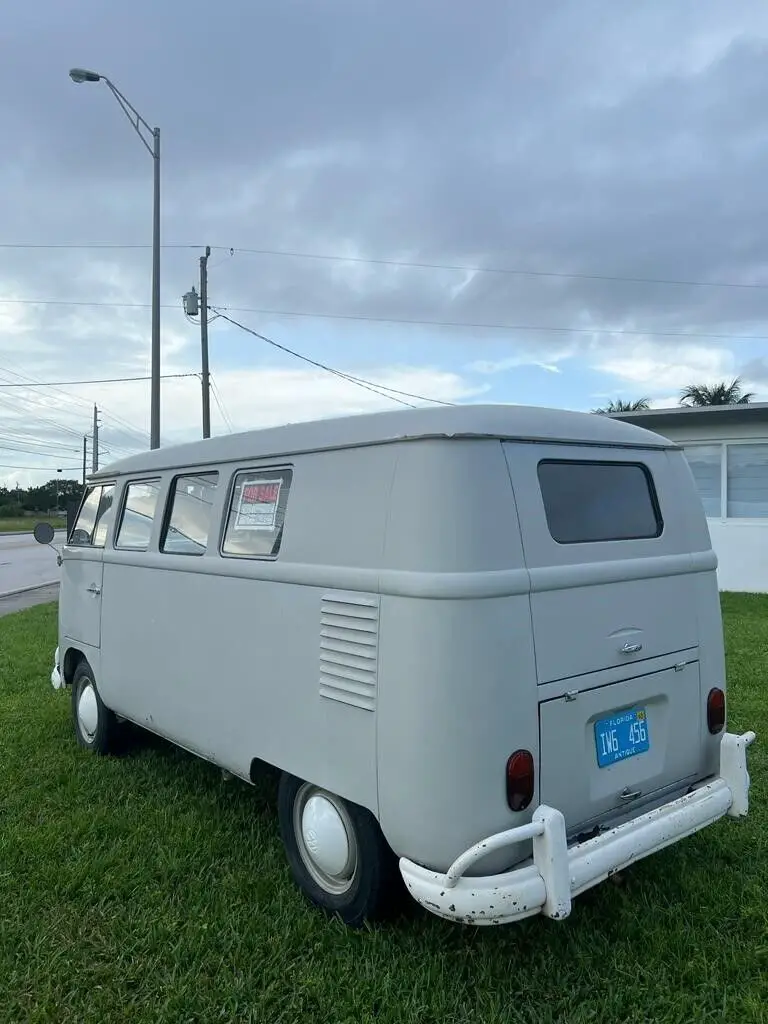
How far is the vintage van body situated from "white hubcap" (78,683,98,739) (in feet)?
5.30

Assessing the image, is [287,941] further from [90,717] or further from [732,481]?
[732,481]

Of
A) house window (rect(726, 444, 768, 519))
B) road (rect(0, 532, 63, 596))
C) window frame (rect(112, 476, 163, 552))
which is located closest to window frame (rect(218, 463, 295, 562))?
window frame (rect(112, 476, 163, 552))

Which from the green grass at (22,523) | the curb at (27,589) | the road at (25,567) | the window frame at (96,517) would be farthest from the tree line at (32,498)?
the window frame at (96,517)

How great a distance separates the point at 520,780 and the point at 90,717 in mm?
3730

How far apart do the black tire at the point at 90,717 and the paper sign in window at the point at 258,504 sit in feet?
7.16

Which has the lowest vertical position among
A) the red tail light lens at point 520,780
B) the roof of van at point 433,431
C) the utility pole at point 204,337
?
the red tail light lens at point 520,780

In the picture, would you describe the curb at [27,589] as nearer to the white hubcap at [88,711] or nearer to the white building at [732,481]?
the white hubcap at [88,711]

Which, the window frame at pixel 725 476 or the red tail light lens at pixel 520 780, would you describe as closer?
the red tail light lens at pixel 520 780

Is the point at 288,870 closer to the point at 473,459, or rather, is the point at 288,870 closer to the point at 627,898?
the point at 627,898

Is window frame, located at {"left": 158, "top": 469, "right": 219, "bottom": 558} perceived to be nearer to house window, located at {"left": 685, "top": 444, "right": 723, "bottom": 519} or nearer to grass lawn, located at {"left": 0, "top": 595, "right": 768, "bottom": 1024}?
grass lawn, located at {"left": 0, "top": 595, "right": 768, "bottom": 1024}

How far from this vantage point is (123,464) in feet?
16.2

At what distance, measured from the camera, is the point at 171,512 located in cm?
428

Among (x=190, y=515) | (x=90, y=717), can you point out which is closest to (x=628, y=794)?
(x=190, y=515)

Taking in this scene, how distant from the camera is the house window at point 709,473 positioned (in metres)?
13.4
